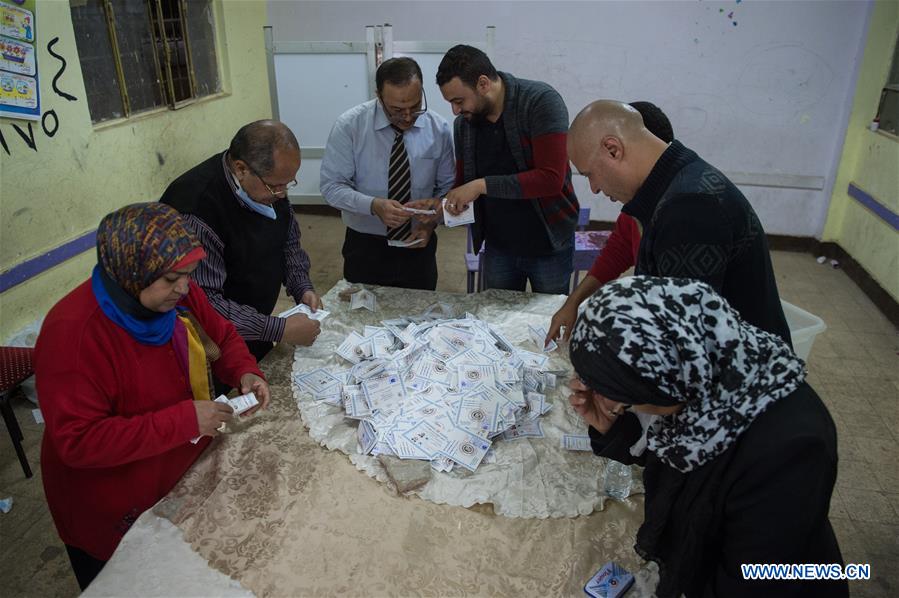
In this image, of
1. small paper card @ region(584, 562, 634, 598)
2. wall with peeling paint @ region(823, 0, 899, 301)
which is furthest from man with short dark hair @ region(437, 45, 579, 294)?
wall with peeling paint @ region(823, 0, 899, 301)

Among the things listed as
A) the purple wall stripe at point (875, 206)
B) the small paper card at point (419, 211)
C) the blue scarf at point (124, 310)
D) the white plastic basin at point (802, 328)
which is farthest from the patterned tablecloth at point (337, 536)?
the purple wall stripe at point (875, 206)

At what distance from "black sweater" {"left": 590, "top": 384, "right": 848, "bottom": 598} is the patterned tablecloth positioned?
182 mm

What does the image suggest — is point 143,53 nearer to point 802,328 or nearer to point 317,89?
point 317,89

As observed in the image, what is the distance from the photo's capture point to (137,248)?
4.62 ft

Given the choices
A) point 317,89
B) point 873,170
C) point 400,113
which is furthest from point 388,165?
point 873,170

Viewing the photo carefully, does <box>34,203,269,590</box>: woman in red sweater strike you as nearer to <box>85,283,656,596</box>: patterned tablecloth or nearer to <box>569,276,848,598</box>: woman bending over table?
<box>85,283,656,596</box>: patterned tablecloth

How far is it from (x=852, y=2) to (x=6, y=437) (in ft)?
22.3

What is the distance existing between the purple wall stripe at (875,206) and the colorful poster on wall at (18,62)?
5830 millimetres

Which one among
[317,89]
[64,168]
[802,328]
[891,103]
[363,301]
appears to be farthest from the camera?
[317,89]

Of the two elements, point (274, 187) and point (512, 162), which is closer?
point (274, 187)

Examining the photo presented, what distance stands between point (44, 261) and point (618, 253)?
124 inches

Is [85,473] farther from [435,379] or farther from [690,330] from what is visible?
[690,330]

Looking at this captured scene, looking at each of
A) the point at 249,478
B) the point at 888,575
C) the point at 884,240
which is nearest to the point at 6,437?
the point at 249,478

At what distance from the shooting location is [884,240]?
15.6 ft
